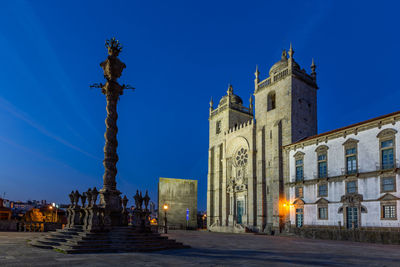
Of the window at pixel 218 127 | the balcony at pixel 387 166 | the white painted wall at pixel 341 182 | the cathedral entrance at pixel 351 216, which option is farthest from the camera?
the window at pixel 218 127

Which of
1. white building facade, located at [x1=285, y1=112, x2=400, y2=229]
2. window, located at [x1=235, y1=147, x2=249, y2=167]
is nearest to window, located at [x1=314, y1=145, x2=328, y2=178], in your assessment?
white building facade, located at [x1=285, y1=112, x2=400, y2=229]

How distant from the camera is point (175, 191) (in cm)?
5612

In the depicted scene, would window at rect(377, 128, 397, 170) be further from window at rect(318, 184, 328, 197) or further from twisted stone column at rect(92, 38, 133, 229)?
twisted stone column at rect(92, 38, 133, 229)

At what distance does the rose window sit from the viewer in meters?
48.2

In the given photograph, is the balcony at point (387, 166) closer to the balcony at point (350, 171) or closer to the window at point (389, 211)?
the balcony at point (350, 171)

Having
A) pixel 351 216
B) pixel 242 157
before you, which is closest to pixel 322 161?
pixel 351 216

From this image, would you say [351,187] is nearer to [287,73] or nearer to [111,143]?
[287,73]

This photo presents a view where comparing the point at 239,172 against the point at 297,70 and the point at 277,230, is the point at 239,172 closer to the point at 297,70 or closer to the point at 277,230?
the point at 277,230

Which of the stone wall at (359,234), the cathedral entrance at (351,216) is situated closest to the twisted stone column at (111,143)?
the stone wall at (359,234)

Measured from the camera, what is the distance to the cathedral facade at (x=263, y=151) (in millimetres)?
40312

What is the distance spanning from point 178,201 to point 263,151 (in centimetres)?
1967

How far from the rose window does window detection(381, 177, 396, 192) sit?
72.3 feet

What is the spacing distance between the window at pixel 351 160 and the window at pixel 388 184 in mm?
2928

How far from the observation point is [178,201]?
56.0 meters
